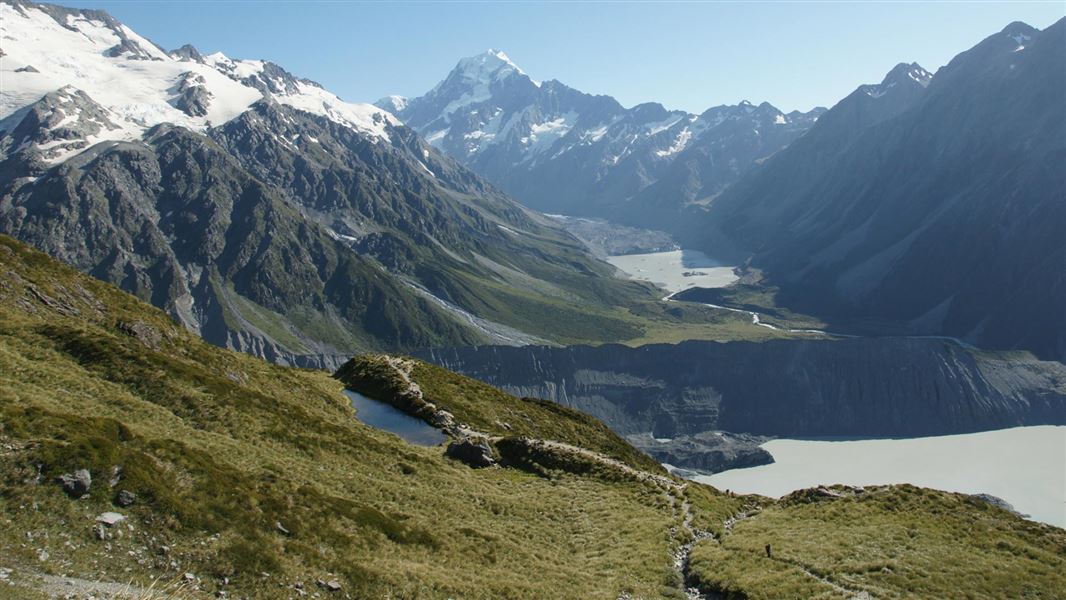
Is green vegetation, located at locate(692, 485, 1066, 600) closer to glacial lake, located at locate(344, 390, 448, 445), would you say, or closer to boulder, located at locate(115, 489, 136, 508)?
glacial lake, located at locate(344, 390, 448, 445)

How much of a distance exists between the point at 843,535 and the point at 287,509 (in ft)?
92.1

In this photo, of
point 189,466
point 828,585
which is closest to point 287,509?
point 189,466

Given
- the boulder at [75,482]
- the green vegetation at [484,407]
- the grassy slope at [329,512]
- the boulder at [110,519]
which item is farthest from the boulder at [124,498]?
the green vegetation at [484,407]

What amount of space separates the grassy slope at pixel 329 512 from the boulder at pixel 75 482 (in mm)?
479

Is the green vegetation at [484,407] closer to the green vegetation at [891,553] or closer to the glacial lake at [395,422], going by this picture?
the glacial lake at [395,422]

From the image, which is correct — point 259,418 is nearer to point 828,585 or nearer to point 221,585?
point 221,585

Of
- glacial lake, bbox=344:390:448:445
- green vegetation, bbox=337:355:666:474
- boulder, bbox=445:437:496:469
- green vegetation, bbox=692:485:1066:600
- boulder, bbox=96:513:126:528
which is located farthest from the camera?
green vegetation, bbox=337:355:666:474

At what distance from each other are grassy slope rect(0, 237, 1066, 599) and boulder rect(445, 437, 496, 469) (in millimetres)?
1129

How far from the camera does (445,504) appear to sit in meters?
40.6

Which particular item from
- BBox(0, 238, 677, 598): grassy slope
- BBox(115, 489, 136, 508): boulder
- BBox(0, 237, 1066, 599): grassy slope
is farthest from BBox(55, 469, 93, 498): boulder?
BBox(115, 489, 136, 508): boulder

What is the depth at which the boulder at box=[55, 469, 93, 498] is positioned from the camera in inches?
1016

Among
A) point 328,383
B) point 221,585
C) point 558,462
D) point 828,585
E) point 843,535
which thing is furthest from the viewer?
point 328,383

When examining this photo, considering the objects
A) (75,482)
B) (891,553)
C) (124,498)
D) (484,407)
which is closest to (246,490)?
(124,498)

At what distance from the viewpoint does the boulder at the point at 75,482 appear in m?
25.8
